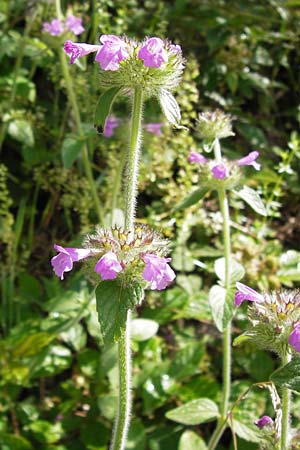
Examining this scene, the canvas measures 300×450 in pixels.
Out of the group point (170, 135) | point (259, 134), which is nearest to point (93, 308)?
point (170, 135)

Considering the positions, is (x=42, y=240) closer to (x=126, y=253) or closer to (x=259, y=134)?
(x=259, y=134)

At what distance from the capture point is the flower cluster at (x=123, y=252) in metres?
1.15

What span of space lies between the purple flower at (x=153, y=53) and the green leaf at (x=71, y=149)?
0.94 meters

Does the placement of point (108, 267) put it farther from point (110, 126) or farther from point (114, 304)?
Answer: point (110, 126)

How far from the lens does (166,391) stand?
6.43ft

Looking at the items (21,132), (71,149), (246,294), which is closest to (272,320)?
(246,294)

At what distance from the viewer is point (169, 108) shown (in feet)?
4.06

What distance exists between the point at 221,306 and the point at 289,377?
460 mm

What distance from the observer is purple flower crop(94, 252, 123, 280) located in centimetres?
111

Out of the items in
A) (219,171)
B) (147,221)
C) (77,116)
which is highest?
(77,116)

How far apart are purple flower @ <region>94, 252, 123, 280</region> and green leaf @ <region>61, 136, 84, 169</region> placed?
98cm

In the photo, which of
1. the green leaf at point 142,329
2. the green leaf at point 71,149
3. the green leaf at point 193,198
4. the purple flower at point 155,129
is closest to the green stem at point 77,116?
the green leaf at point 71,149

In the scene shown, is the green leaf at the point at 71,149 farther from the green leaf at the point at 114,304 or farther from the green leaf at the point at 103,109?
the green leaf at the point at 114,304

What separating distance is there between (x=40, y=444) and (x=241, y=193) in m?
1.00
